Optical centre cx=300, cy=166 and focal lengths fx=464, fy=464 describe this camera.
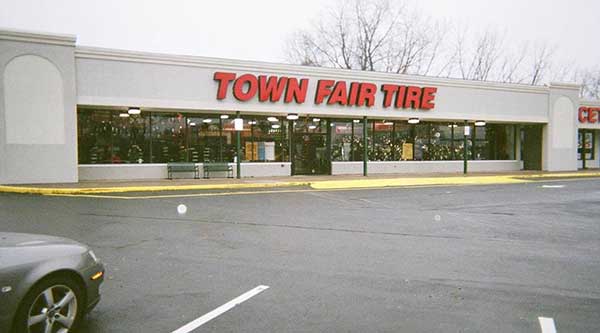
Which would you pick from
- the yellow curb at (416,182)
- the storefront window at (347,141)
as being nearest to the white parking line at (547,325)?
the yellow curb at (416,182)

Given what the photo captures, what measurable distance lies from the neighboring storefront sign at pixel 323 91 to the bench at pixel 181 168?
3534mm

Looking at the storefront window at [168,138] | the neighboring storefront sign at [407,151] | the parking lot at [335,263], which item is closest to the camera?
the parking lot at [335,263]

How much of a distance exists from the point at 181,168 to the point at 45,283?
1842 cm

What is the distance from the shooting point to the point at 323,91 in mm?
23672

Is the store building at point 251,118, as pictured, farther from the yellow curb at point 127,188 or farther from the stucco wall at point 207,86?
the yellow curb at point 127,188

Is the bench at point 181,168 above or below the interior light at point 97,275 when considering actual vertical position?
above

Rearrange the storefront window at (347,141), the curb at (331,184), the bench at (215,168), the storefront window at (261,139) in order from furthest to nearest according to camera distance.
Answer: the storefront window at (347,141)
the bench at (215,168)
the storefront window at (261,139)
the curb at (331,184)

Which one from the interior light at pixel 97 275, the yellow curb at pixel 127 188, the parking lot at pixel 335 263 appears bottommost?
the parking lot at pixel 335 263

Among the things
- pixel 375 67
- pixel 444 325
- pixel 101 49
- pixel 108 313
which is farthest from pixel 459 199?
pixel 375 67

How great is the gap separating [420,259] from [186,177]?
1683cm

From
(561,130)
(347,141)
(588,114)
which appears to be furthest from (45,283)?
(588,114)

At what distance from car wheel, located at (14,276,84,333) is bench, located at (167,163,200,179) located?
707 inches

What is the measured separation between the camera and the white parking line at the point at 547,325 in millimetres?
4415

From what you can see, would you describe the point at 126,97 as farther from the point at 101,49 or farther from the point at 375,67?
the point at 375,67
